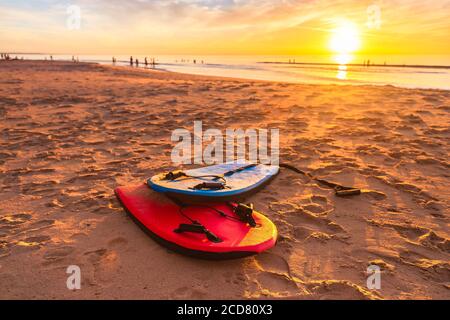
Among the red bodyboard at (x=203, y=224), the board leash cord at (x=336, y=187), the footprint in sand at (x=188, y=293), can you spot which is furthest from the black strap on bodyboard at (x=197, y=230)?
the board leash cord at (x=336, y=187)

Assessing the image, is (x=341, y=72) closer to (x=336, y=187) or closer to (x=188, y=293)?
(x=336, y=187)

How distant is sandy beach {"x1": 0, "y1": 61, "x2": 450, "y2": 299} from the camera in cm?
222

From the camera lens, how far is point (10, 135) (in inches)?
233

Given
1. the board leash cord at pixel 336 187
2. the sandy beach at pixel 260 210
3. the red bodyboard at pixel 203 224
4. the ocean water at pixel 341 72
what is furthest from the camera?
the ocean water at pixel 341 72

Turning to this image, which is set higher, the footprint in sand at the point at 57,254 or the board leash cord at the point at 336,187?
the board leash cord at the point at 336,187

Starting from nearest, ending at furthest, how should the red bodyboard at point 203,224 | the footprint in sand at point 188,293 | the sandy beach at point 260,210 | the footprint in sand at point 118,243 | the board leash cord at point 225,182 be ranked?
the footprint in sand at point 188,293, the sandy beach at point 260,210, the red bodyboard at point 203,224, the footprint in sand at point 118,243, the board leash cord at point 225,182

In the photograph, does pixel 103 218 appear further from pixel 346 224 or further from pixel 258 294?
pixel 346 224

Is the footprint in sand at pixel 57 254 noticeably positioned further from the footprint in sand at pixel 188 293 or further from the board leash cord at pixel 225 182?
the board leash cord at pixel 225 182

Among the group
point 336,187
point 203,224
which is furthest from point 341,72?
point 203,224

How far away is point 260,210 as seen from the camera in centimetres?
329

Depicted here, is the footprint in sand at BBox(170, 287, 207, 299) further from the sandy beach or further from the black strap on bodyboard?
the black strap on bodyboard

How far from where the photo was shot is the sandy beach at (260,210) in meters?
2.22
